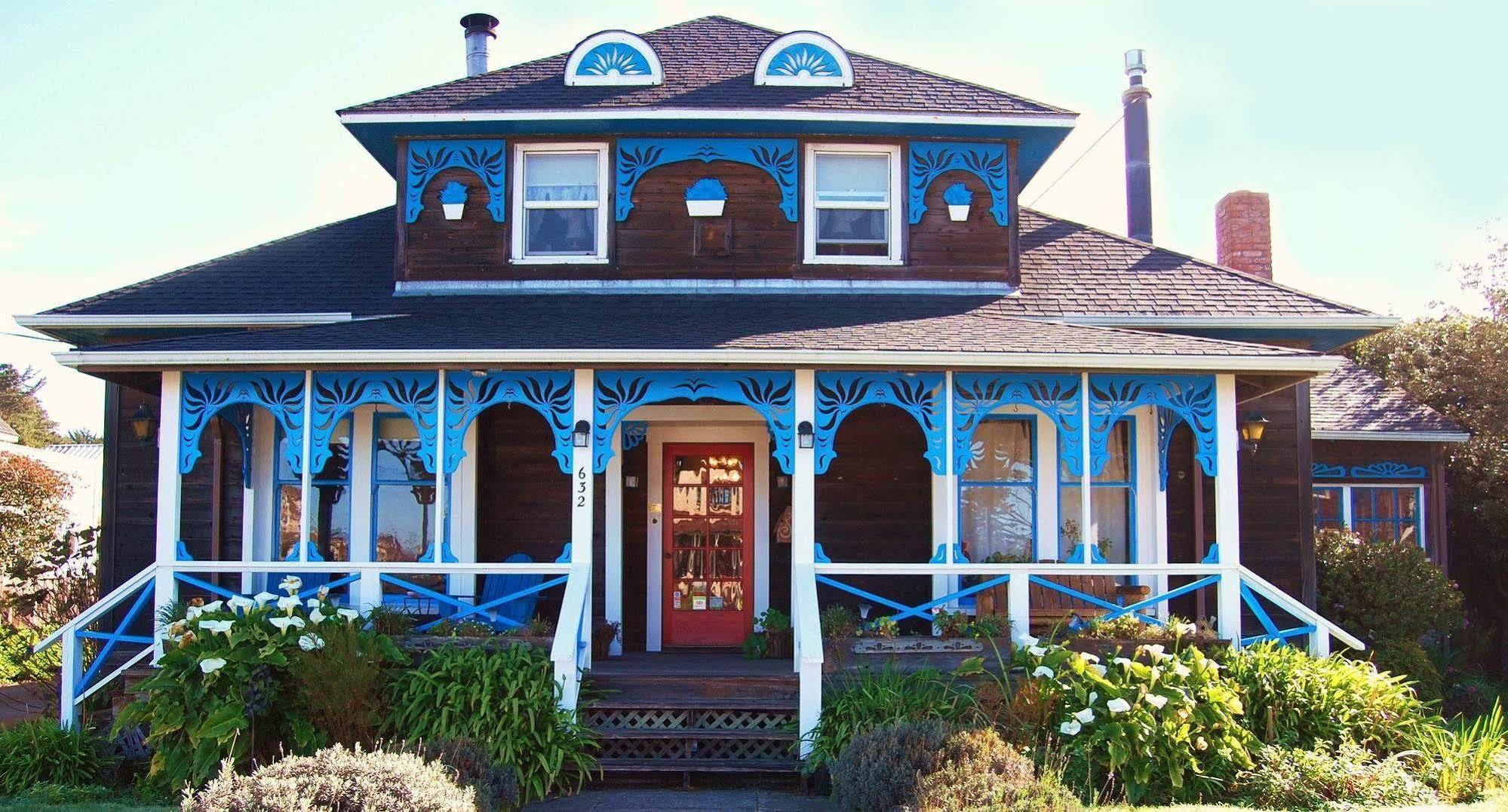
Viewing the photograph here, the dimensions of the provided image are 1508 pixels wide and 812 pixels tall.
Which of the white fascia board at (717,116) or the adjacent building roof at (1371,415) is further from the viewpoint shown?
the adjacent building roof at (1371,415)

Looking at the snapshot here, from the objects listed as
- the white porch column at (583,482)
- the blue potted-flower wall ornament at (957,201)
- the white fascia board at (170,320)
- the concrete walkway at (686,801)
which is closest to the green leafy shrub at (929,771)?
the concrete walkway at (686,801)

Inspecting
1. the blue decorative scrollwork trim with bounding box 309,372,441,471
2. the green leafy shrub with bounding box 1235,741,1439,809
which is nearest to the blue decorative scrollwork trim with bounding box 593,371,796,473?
the blue decorative scrollwork trim with bounding box 309,372,441,471

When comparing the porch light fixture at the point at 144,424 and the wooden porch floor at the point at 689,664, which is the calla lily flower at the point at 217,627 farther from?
the porch light fixture at the point at 144,424

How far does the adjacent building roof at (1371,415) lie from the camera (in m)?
15.4

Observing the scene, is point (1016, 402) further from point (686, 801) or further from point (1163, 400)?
point (686, 801)

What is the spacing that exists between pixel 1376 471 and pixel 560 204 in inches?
444

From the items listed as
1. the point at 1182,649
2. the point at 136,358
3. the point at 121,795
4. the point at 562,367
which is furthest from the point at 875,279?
the point at 121,795

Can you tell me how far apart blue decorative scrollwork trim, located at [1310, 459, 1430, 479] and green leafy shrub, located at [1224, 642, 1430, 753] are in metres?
7.58

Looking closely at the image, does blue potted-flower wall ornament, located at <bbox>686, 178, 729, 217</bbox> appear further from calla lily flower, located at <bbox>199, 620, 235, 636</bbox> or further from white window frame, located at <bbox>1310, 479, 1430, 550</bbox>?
white window frame, located at <bbox>1310, 479, 1430, 550</bbox>

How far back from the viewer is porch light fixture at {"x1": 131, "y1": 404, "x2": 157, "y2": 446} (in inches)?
464

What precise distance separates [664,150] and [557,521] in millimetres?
3883

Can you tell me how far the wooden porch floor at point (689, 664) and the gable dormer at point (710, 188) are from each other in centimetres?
366

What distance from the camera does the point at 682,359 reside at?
377 inches

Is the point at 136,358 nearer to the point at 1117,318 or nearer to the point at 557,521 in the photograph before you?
the point at 557,521
